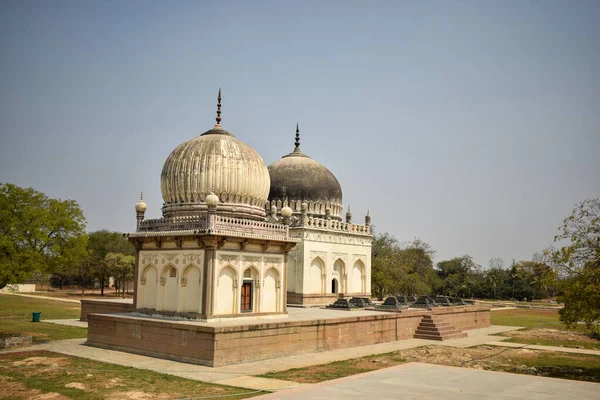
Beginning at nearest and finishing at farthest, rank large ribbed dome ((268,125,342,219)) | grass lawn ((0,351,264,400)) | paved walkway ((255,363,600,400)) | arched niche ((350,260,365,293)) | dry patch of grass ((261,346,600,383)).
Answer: paved walkway ((255,363,600,400)) < grass lawn ((0,351,264,400)) < dry patch of grass ((261,346,600,383)) < large ribbed dome ((268,125,342,219)) < arched niche ((350,260,365,293))

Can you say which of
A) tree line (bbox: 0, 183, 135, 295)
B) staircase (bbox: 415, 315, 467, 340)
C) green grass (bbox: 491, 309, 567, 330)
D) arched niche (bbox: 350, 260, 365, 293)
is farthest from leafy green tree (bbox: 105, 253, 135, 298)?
staircase (bbox: 415, 315, 467, 340)

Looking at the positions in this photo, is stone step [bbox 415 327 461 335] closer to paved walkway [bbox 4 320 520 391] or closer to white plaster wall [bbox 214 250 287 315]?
paved walkway [bbox 4 320 520 391]

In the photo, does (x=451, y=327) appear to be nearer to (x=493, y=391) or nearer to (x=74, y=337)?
(x=493, y=391)

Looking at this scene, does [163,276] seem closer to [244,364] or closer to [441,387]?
[244,364]

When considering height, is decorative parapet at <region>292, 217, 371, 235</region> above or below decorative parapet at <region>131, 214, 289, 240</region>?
above

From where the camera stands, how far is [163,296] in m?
20.9

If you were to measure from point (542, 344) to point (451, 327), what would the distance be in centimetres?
407

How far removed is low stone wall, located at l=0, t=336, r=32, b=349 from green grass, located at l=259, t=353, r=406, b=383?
31.6 ft

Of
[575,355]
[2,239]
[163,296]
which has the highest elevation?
[2,239]

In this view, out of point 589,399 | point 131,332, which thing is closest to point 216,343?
point 131,332

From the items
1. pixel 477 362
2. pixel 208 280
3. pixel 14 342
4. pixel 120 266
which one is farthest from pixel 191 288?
pixel 120 266

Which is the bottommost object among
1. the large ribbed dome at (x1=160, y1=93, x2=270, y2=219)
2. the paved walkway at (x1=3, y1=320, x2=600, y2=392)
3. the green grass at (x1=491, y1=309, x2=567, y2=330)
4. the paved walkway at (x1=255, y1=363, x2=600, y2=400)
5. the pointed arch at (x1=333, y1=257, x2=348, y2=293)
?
the paved walkway at (x1=3, y1=320, x2=600, y2=392)

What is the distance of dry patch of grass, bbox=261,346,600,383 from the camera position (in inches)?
642

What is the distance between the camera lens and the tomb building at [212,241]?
1958 centimetres
